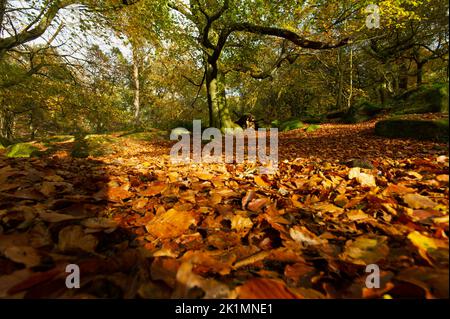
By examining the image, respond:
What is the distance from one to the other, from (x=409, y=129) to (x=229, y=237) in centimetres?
509

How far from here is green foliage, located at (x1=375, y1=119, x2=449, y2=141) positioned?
421cm

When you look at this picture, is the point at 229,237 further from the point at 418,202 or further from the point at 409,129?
the point at 409,129

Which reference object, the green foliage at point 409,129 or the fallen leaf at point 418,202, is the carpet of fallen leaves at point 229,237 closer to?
the fallen leaf at point 418,202

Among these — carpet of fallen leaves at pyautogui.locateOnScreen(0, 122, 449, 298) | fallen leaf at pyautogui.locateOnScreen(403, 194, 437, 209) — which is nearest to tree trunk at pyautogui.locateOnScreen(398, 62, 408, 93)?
carpet of fallen leaves at pyautogui.locateOnScreen(0, 122, 449, 298)

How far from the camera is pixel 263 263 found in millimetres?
1043

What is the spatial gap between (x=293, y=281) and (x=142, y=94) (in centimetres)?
2156

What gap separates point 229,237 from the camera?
1279 mm

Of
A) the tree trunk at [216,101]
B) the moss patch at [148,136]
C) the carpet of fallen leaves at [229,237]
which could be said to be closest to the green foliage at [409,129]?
the carpet of fallen leaves at [229,237]

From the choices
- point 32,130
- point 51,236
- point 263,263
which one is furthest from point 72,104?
point 32,130

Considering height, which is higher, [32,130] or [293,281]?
[32,130]

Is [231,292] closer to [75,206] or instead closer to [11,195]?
[75,206]

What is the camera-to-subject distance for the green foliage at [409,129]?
4.21m

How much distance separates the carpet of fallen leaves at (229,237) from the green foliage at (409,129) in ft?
9.55

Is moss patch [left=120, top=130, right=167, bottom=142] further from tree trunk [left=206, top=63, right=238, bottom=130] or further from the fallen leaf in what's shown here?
the fallen leaf
